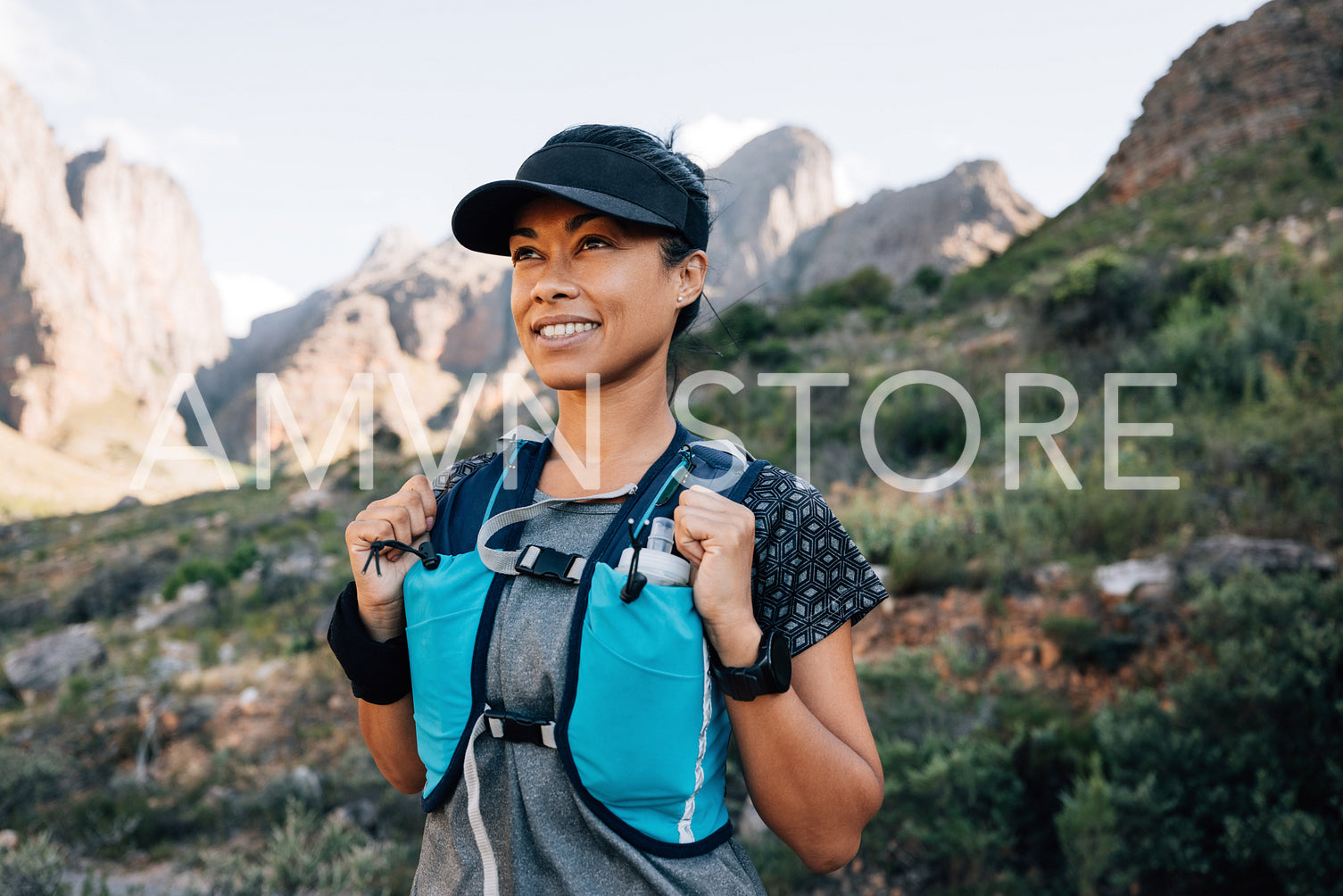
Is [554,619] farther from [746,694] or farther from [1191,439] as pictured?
[1191,439]

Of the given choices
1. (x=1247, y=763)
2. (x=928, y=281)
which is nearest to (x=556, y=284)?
(x=1247, y=763)

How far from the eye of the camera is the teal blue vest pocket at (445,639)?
1084 millimetres

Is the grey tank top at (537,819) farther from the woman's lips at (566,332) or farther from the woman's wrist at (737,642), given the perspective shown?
the woman's lips at (566,332)

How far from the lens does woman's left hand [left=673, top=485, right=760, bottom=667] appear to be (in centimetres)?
99

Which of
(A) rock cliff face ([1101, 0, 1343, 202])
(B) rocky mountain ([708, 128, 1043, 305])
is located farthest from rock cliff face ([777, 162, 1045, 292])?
(A) rock cliff face ([1101, 0, 1343, 202])

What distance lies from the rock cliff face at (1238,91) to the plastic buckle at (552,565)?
30334 millimetres

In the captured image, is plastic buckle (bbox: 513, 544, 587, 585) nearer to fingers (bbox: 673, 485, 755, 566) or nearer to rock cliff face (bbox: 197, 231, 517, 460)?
fingers (bbox: 673, 485, 755, 566)

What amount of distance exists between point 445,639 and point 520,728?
17cm

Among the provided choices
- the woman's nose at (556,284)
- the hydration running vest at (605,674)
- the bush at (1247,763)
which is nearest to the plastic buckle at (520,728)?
the hydration running vest at (605,674)

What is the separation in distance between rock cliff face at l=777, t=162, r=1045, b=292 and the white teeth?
5435 cm

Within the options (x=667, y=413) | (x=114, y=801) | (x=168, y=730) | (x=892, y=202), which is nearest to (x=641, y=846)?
(x=667, y=413)

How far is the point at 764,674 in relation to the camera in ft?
3.24

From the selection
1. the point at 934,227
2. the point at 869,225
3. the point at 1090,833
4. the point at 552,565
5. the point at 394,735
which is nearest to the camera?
the point at 552,565

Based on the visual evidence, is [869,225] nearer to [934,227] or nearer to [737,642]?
[934,227]
